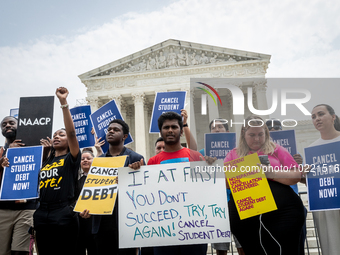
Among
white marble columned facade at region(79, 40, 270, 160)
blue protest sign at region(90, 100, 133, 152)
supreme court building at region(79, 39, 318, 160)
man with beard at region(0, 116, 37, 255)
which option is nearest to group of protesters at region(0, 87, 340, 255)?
man with beard at region(0, 116, 37, 255)

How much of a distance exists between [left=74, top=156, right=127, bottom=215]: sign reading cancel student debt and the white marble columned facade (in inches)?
952

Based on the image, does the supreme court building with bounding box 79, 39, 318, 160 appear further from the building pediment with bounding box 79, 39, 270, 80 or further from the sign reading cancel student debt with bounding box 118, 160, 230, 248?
the sign reading cancel student debt with bounding box 118, 160, 230, 248

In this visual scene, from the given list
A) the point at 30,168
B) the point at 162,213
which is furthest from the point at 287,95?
the point at 30,168

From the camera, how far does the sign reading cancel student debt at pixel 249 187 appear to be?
2943mm

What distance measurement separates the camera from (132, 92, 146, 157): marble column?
2755cm

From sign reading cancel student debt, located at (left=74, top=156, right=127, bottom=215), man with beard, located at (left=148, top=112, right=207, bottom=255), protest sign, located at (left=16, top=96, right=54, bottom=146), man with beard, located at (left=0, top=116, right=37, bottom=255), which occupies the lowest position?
man with beard, located at (left=0, top=116, right=37, bottom=255)

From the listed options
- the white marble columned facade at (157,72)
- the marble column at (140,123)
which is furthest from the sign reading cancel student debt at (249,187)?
the white marble columned facade at (157,72)

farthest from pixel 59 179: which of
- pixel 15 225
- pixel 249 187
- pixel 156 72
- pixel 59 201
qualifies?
pixel 156 72

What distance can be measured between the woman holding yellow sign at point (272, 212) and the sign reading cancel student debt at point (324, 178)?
301 millimetres

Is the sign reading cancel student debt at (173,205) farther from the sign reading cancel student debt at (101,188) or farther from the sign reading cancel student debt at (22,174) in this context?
the sign reading cancel student debt at (22,174)

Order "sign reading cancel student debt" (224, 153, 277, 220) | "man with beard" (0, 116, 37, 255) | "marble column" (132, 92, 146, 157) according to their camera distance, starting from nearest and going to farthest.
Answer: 1. "sign reading cancel student debt" (224, 153, 277, 220)
2. "man with beard" (0, 116, 37, 255)
3. "marble column" (132, 92, 146, 157)

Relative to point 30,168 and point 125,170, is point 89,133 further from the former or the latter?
point 125,170

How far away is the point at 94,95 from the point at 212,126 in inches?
1089

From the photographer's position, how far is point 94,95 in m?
30.1
